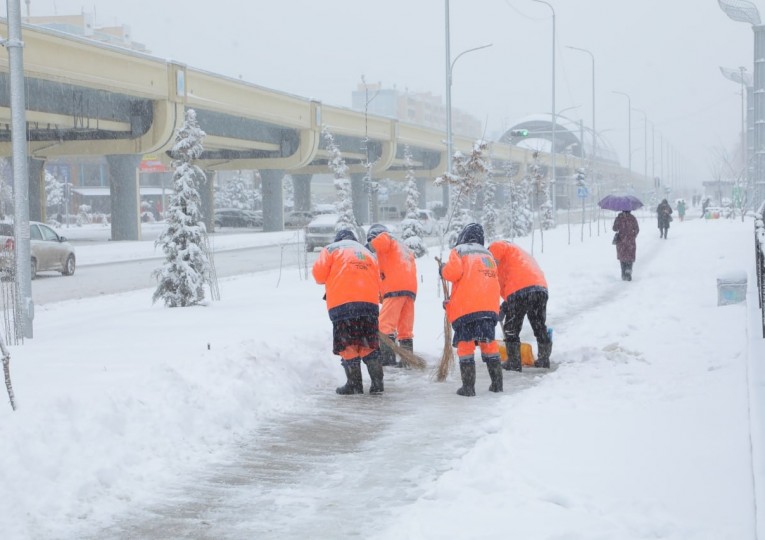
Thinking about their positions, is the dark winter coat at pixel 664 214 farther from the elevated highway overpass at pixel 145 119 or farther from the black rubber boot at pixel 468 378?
the black rubber boot at pixel 468 378

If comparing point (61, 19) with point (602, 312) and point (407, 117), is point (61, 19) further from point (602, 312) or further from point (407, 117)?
point (602, 312)

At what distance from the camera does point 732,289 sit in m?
14.6

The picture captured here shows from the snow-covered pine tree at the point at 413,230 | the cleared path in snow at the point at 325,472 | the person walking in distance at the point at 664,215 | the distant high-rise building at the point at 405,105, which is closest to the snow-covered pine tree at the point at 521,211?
the person walking in distance at the point at 664,215

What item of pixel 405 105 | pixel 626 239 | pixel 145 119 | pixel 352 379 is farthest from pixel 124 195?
pixel 405 105

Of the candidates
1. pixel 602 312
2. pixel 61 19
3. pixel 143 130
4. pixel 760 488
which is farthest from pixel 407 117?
pixel 760 488

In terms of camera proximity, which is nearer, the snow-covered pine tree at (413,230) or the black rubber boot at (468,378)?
the black rubber boot at (468,378)

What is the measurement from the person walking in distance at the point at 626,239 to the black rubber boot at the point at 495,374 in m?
11.7

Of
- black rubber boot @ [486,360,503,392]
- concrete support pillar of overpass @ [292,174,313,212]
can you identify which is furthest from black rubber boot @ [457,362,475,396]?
concrete support pillar of overpass @ [292,174,313,212]

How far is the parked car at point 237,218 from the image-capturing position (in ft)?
217

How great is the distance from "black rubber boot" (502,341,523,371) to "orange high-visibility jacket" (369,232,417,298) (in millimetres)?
1262

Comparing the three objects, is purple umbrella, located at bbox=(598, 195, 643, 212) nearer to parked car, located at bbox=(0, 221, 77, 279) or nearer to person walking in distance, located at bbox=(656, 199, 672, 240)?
parked car, located at bbox=(0, 221, 77, 279)

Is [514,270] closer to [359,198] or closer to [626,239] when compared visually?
[626,239]

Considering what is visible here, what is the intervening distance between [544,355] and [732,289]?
530 centimetres

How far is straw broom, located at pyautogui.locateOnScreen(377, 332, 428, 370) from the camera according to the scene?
34.6 feet
